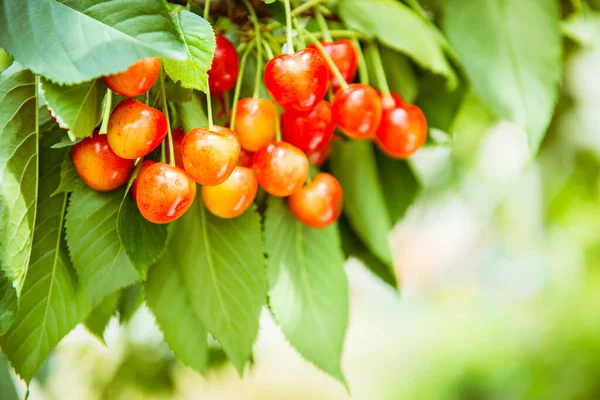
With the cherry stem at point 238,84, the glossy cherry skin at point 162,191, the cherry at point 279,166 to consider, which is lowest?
the cherry at point 279,166

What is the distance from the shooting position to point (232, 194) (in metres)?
0.35

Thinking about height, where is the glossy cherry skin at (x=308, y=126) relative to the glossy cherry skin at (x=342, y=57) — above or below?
below

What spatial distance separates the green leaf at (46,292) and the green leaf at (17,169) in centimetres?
1

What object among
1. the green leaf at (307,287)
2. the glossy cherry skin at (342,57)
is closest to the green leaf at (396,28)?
the glossy cherry skin at (342,57)

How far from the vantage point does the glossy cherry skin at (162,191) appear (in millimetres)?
301

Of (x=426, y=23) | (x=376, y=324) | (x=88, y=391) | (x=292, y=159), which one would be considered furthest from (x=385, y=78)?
(x=376, y=324)

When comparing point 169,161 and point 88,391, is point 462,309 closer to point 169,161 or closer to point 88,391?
point 88,391

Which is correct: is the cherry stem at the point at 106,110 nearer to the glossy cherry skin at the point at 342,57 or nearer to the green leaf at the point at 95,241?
the green leaf at the point at 95,241

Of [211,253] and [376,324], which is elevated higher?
[211,253]

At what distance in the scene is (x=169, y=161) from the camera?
1.09ft

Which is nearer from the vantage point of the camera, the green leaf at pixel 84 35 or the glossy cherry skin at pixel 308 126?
the green leaf at pixel 84 35

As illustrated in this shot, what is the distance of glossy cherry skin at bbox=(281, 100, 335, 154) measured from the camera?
0.39 meters

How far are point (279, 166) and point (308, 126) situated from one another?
45mm

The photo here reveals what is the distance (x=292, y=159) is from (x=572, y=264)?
6.19 ft
